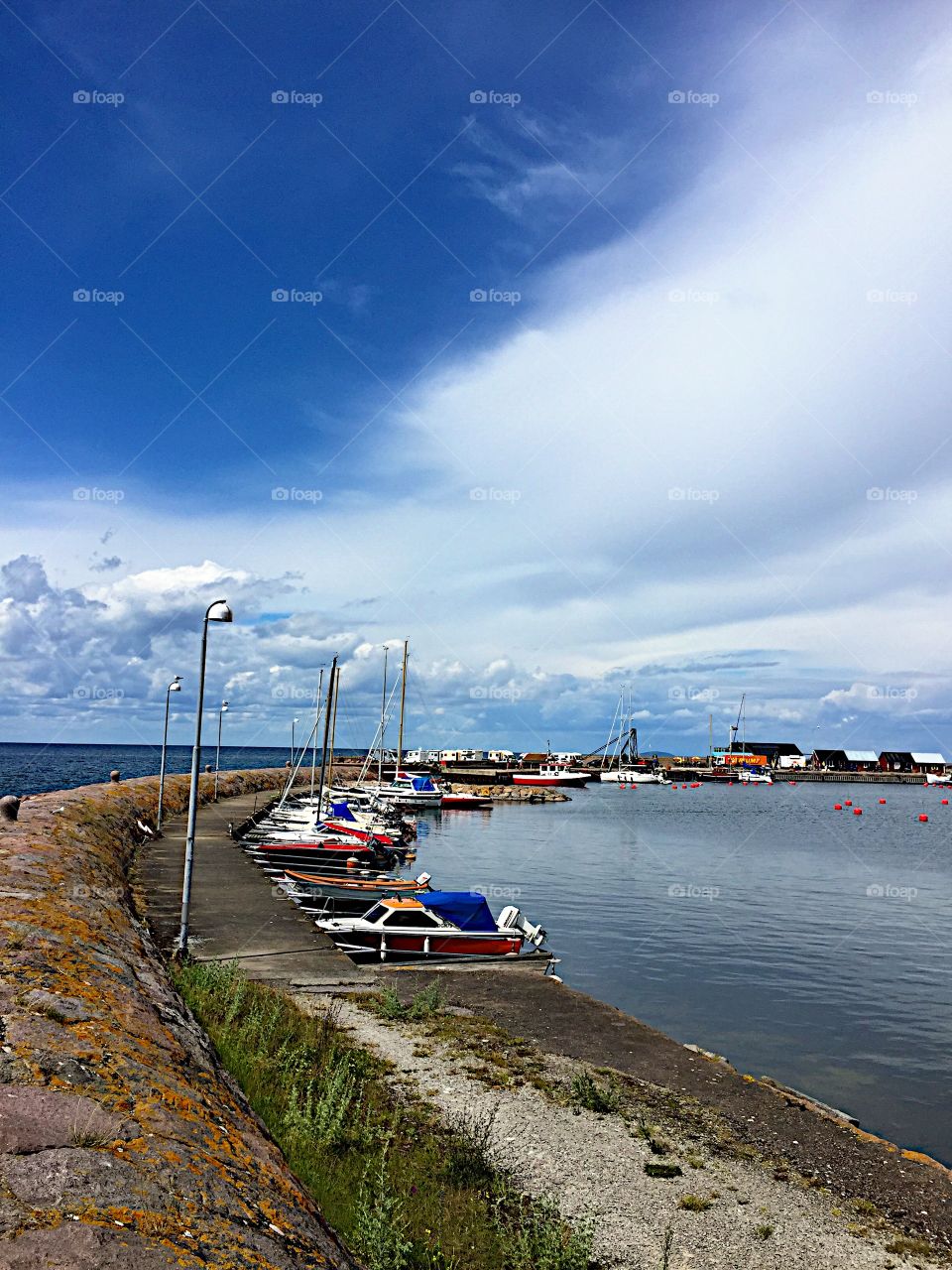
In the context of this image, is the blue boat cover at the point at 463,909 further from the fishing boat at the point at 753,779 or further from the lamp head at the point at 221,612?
the fishing boat at the point at 753,779

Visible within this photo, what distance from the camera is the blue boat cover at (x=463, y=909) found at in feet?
75.5

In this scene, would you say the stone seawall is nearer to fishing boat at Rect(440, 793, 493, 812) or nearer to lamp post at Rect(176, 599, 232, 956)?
lamp post at Rect(176, 599, 232, 956)

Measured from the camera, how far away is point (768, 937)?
3275cm

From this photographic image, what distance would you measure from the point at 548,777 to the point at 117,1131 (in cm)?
13183

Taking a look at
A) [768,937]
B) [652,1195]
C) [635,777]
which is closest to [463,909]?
[652,1195]

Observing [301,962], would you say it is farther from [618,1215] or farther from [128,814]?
[128,814]

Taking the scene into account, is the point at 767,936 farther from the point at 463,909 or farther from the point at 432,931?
the point at 432,931

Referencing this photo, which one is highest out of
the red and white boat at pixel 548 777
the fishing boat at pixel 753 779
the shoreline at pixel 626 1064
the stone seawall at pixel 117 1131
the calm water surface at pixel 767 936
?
the stone seawall at pixel 117 1131

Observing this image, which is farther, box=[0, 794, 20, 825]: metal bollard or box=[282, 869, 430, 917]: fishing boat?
box=[282, 869, 430, 917]: fishing boat

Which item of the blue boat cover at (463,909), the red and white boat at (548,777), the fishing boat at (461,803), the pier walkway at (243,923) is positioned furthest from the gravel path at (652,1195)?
the red and white boat at (548,777)

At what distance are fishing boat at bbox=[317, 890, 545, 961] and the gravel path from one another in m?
8.82

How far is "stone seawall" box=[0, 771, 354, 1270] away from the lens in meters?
3.90

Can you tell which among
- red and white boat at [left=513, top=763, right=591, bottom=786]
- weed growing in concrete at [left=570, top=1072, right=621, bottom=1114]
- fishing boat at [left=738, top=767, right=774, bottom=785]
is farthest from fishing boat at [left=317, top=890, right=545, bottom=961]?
fishing boat at [left=738, top=767, right=774, bottom=785]

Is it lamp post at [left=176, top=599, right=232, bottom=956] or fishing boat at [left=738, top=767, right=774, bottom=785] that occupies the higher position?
lamp post at [left=176, top=599, right=232, bottom=956]
